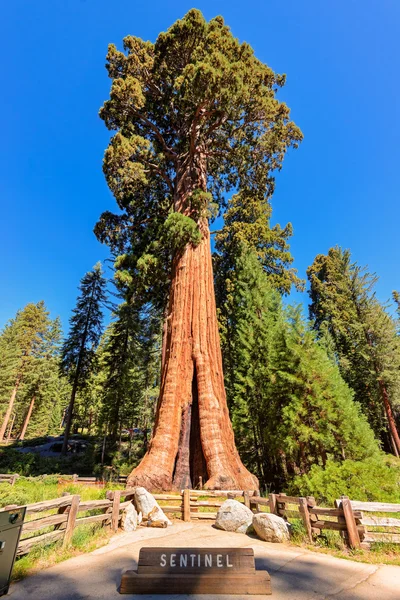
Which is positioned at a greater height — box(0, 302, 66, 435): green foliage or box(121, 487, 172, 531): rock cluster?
box(0, 302, 66, 435): green foliage

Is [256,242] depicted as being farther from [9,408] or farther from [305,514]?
[9,408]

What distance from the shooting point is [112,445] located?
25.3 meters

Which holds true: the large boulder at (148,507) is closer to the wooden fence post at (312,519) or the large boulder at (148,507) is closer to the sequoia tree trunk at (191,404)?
the sequoia tree trunk at (191,404)

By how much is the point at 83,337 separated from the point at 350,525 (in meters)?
24.6

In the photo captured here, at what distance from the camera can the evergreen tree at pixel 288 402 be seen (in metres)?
10.6

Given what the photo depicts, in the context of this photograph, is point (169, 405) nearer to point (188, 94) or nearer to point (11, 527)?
point (11, 527)

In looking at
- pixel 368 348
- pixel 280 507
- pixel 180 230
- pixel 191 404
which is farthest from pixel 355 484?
pixel 368 348

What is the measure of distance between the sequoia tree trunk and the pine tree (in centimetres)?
1586

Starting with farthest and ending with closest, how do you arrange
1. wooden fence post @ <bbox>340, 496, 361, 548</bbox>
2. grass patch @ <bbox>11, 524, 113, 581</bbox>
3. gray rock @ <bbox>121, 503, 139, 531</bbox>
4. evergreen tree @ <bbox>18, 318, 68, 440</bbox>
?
1. evergreen tree @ <bbox>18, 318, 68, 440</bbox>
2. gray rock @ <bbox>121, 503, 139, 531</bbox>
3. wooden fence post @ <bbox>340, 496, 361, 548</bbox>
4. grass patch @ <bbox>11, 524, 113, 581</bbox>

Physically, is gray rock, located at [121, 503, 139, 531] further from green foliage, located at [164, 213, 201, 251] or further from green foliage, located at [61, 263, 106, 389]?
green foliage, located at [61, 263, 106, 389]

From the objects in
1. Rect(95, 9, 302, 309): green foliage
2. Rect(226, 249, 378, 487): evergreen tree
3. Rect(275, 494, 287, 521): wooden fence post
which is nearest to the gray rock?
Rect(275, 494, 287, 521): wooden fence post

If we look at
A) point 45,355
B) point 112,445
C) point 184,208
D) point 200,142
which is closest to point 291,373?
point 184,208

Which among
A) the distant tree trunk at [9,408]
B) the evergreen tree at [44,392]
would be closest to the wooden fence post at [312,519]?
the evergreen tree at [44,392]

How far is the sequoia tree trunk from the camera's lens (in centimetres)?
883
